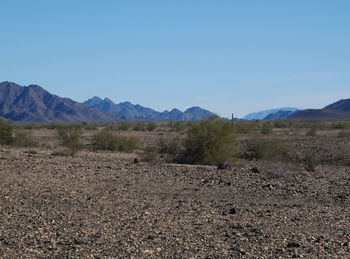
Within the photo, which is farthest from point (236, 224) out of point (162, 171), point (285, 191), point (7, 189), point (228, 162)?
point (228, 162)

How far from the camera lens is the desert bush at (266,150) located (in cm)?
3347

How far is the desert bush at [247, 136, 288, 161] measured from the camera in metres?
33.5

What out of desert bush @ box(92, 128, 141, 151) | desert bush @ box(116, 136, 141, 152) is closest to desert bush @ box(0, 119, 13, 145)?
desert bush @ box(92, 128, 141, 151)

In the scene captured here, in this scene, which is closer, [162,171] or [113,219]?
[113,219]

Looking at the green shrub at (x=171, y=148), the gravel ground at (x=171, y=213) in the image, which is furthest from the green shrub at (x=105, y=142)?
the gravel ground at (x=171, y=213)

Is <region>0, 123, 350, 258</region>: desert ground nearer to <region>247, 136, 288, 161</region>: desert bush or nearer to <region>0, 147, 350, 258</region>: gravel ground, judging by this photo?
<region>0, 147, 350, 258</region>: gravel ground

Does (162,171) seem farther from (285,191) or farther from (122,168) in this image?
(285,191)

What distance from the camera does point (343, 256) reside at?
1037 cm

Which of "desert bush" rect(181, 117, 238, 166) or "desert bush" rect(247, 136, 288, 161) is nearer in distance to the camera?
"desert bush" rect(181, 117, 238, 166)

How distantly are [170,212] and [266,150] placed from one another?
19.9 meters

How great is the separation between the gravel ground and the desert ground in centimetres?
2

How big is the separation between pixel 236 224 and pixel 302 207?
11.4 ft

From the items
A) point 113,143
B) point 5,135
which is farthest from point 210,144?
point 5,135

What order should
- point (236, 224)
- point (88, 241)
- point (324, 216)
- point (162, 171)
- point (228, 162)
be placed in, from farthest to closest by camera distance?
point (228, 162)
point (162, 171)
point (324, 216)
point (236, 224)
point (88, 241)
